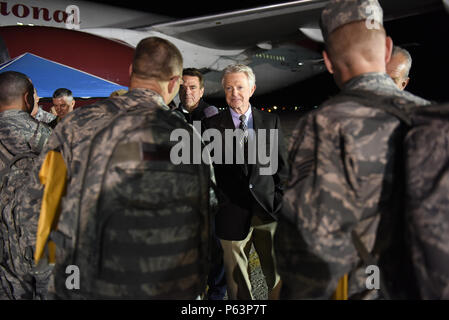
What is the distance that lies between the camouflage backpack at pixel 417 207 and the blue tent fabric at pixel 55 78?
6228 millimetres

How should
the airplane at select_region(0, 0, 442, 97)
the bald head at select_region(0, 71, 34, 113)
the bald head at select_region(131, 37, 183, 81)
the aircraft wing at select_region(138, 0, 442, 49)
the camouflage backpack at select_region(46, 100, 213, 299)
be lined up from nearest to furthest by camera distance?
the camouflage backpack at select_region(46, 100, 213, 299) → the bald head at select_region(131, 37, 183, 81) → the bald head at select_region(0, 71, 34, 113) → the airplane at select_region(0, 0, 442, 97) → the aircraft wing at select_region(138, 0, 442, 49)

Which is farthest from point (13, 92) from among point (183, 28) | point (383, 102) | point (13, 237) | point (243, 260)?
point (183, 28)

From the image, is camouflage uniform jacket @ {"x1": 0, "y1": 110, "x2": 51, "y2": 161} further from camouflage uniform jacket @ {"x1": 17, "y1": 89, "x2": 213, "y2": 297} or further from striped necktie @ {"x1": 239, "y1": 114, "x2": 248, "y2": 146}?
striped necktie @ {"x1": 239, "y1": 114, "x2": 248, "y2": 146}

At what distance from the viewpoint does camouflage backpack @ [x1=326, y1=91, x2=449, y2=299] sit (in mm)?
897

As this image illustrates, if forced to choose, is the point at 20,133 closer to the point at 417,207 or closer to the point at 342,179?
the point at 342,179

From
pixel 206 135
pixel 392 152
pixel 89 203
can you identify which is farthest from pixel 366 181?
pixel 206 135

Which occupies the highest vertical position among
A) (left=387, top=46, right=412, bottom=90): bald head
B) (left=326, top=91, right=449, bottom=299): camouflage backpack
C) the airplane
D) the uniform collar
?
the airplane

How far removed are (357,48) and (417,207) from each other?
61cm

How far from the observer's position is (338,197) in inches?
40.5

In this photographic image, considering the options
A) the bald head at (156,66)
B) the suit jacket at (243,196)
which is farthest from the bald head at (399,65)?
the bald head at (156,66)

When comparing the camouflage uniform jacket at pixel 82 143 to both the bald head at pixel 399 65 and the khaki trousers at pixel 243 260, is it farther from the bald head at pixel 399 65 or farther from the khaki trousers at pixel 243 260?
the bald head at pixel 399 65

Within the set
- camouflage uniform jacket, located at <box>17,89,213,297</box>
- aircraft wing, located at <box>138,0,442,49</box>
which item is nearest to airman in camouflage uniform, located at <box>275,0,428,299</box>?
camouflage uniform jacket, located at <box>17,89,213,297</box>

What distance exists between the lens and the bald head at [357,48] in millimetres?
1144

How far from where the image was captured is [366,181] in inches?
40.5
